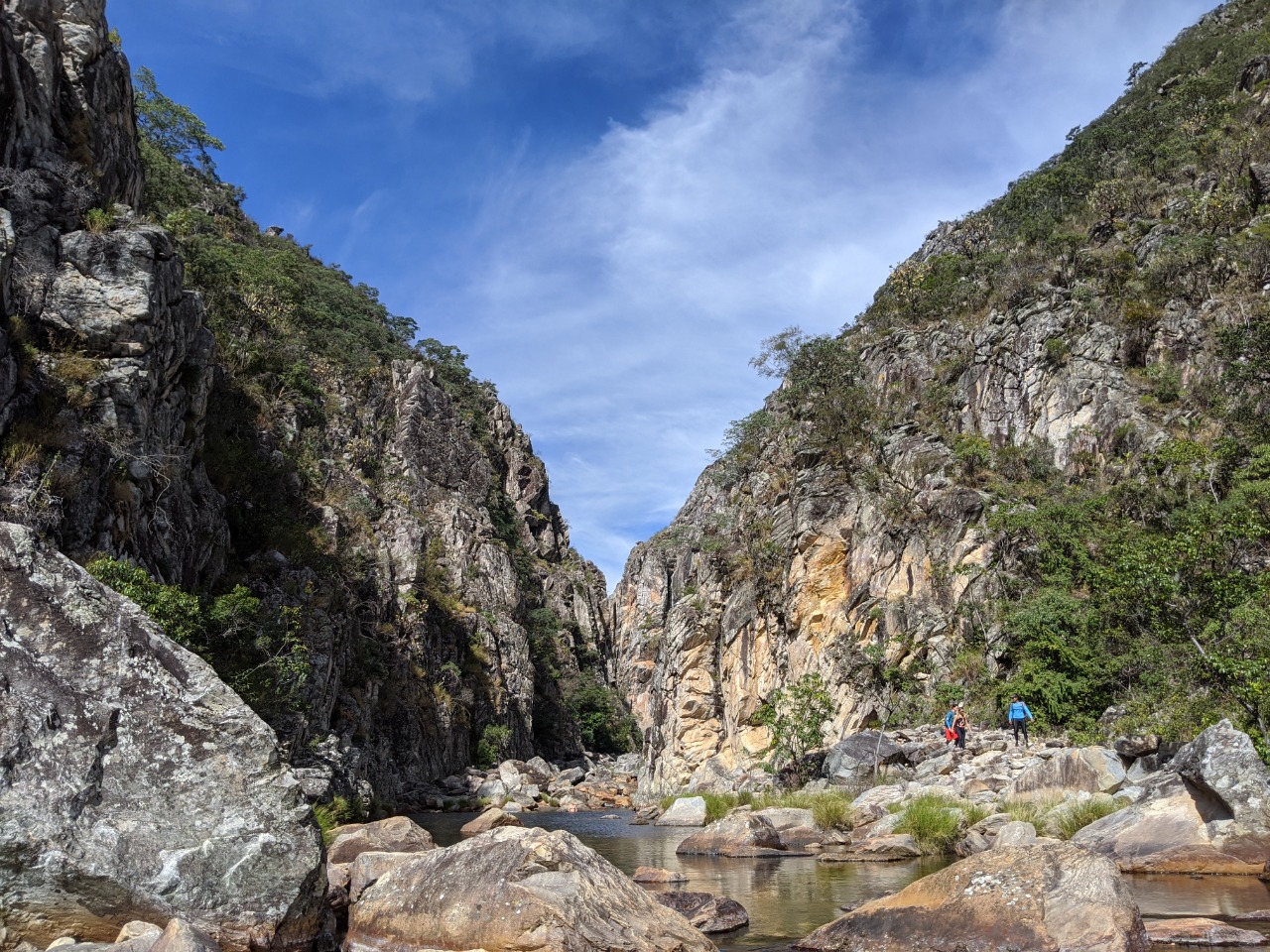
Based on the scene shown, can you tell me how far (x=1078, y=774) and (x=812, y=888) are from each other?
8218mm

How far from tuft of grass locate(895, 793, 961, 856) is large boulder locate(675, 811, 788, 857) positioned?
3315mm

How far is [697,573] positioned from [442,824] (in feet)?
87.1

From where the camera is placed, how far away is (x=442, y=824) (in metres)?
36.1

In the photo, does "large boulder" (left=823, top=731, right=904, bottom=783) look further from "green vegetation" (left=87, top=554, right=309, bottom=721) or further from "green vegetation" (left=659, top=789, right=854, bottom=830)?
"green vegetation" (left=87, top=554, right=309, bottom=721)

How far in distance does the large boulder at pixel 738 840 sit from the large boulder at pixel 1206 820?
26.0ft

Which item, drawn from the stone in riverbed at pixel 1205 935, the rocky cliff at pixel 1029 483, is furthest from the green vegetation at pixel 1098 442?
the stone in riverbed at pixel 1205 935

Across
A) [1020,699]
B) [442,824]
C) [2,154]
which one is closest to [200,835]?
[2,154]

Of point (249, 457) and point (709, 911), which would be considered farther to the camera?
point (249, 457)

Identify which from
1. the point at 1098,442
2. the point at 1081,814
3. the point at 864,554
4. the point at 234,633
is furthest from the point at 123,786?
the point at 1098,442

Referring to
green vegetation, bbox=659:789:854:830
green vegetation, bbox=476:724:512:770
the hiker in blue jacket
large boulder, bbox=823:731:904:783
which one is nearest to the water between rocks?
green vegetation, bbox=659:789:854:830

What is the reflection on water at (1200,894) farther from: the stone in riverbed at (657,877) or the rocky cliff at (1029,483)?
the stone in riverbed at (657,877)

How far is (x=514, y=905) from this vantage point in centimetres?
791

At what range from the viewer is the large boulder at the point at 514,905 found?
7738mm

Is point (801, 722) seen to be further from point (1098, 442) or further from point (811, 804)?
point (1098, 442)
